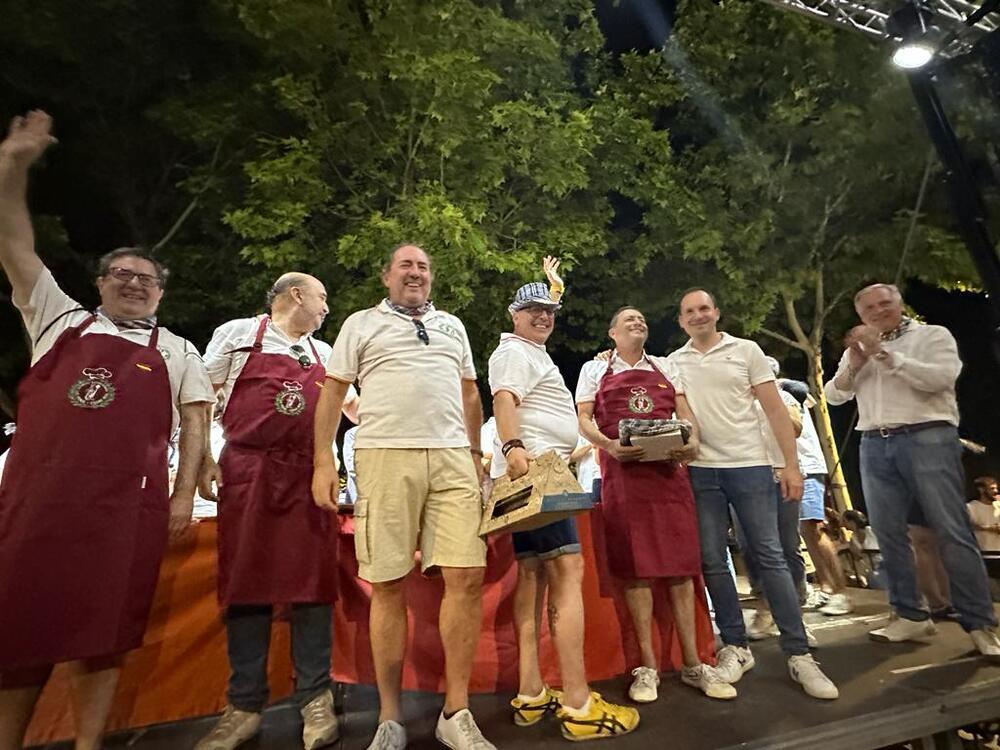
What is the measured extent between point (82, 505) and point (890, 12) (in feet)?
20.9

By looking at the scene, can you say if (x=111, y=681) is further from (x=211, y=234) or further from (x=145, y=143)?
(x=145, y=143)

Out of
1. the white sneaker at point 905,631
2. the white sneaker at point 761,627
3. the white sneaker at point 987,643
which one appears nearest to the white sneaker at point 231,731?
the white sneaker at point 761,627

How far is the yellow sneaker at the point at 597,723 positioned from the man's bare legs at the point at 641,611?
1.79 feet

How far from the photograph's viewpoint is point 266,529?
289 centimetres

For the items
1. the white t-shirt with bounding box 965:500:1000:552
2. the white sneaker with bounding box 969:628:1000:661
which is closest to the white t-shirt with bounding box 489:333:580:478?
the white sneaker with bounding box 969:628:1000:661

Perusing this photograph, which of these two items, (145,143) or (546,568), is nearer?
(546,568)

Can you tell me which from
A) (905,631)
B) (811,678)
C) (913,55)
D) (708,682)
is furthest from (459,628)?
(913,55)

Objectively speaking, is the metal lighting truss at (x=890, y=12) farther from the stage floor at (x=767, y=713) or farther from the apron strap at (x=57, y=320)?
the apron strap at (x=57, y=320)

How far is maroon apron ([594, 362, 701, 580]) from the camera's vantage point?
3346 millimetres

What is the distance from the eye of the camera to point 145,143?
32.0 ft

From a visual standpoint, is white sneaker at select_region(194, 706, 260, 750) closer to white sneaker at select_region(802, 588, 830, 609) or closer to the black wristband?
the black wristband

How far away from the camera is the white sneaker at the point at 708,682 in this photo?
10.2 feet

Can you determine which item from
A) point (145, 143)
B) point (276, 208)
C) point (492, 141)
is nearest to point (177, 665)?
point (276, 208)

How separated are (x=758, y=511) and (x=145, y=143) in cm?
986
